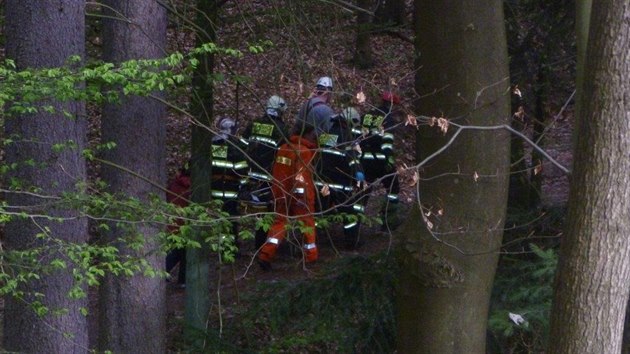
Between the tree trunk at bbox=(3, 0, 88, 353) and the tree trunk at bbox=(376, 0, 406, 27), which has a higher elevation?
the tree trunk at bbox=(376, 0, 406, 27)

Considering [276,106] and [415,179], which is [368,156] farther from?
[415,179]

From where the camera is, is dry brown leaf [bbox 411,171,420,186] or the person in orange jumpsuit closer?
dry brown leaf [bbox 411,171,420,186]

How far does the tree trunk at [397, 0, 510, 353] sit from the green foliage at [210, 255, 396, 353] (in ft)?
3.27

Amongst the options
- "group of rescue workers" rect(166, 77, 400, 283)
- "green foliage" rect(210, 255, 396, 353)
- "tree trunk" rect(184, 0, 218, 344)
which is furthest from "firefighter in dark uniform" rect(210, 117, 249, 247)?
"green foliage" rect(210, 255, 396, 353)

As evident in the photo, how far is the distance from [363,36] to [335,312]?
307 centimetres

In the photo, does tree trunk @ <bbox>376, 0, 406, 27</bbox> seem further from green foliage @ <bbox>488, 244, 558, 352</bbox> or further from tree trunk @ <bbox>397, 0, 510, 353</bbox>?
tree trunk @ <bbox>397, 0, 510, 353</bbox>

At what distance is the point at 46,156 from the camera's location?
6.41m

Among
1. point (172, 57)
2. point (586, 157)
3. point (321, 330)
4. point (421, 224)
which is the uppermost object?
point (172, 57)

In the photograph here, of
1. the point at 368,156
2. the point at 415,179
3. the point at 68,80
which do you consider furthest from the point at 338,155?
the point at 68,80

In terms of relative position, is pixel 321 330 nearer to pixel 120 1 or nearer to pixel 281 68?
pixel 281 68

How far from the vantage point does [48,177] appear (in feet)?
21.0

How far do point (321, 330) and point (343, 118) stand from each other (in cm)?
161

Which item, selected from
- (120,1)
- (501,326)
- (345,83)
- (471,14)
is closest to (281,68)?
(345,83)

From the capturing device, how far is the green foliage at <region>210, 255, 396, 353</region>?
7770 mm
